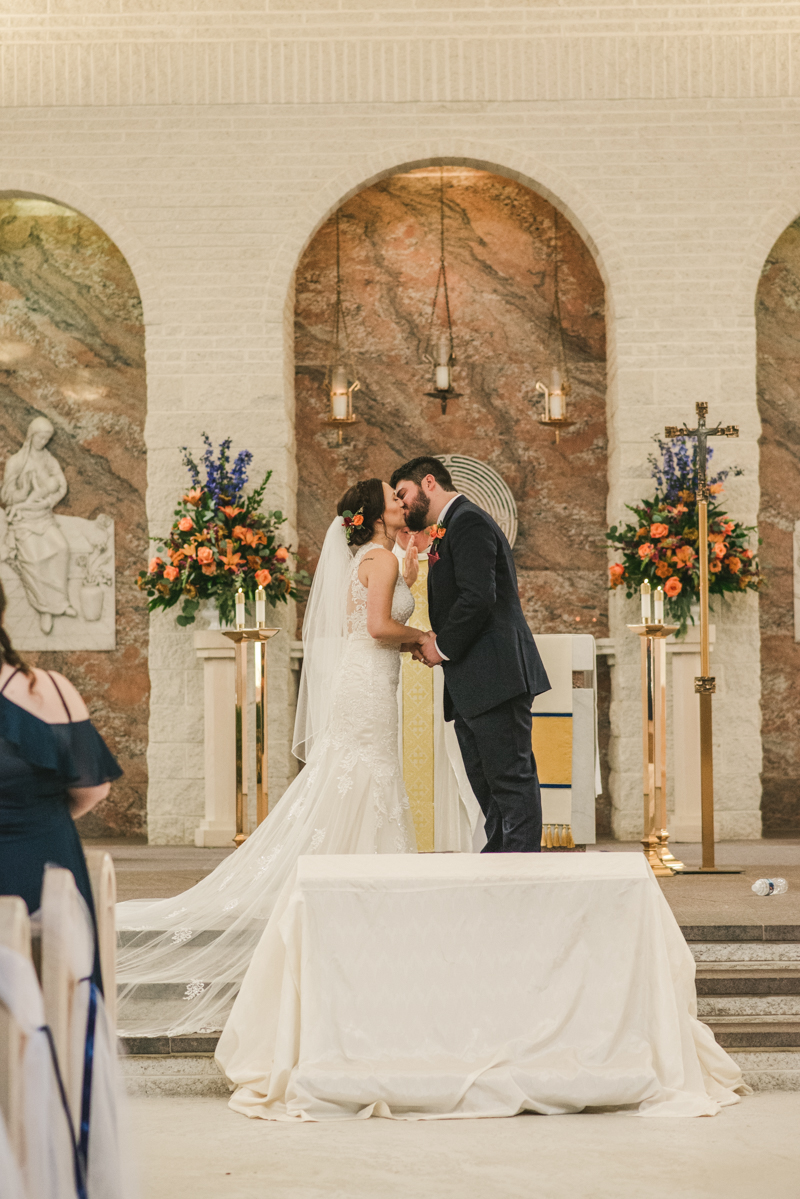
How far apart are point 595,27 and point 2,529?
5.48 meters

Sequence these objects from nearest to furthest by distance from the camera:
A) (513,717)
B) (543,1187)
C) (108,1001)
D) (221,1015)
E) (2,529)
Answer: (108,1001), (543,1187), (221,1015), (513,717), (2,529)

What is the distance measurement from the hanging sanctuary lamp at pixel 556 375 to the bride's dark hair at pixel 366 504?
4063 mm

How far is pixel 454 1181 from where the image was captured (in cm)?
289

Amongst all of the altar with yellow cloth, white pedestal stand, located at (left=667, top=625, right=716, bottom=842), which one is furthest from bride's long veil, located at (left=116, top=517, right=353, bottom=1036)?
white pedestal stand, located at (left=667, top=625, right=716, bottom=842)

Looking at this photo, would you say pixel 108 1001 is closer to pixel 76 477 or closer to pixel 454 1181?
pixel 454 1181

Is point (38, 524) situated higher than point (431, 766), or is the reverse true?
point (38, 524)

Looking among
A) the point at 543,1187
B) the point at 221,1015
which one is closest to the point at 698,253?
the point at 221,1015

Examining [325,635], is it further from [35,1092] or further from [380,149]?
[380,149]

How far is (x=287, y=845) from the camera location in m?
4.54

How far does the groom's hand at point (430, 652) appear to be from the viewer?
4.66 metres

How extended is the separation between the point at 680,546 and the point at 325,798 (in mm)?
3886

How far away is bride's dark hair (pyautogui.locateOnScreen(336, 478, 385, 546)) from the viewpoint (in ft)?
15.7

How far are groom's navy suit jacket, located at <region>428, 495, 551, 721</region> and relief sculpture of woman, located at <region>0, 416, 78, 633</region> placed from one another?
4.84 meters

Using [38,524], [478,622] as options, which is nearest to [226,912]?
[478,622]
